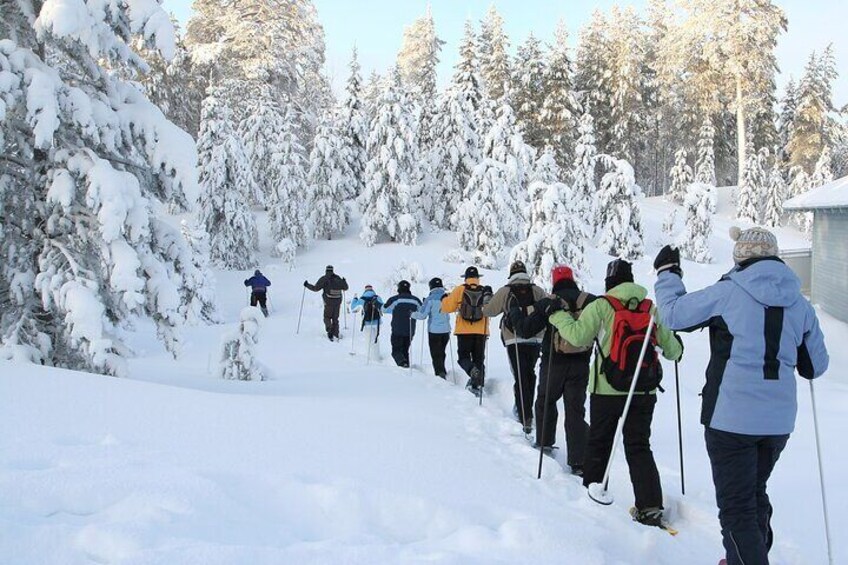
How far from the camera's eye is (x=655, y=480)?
4.51 metres

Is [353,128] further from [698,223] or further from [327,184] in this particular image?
[698,223]

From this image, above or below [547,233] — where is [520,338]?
below

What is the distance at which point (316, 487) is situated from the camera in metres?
3.74

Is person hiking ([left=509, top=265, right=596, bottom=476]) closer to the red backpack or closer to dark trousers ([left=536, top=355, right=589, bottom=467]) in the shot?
dark trousers ([left=536, top=355, right=589, bottom=467])

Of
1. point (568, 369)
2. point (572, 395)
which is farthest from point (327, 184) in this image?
point (572, 395)

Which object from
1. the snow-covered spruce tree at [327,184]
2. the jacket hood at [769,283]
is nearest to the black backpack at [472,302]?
the jacket hood at [769,283]

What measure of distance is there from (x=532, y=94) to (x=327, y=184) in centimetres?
1656

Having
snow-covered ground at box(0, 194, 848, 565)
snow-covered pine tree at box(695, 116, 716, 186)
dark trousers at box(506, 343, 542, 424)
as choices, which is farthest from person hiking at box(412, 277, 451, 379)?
snow-covered pine tree at box(695, 116, 716, 186)

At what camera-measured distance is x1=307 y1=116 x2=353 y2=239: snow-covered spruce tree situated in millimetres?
32094

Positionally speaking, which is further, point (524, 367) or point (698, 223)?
point (698, 223)

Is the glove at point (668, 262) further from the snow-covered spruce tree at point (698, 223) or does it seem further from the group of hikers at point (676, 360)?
the snow-covered spruce tree at point (698, 223)

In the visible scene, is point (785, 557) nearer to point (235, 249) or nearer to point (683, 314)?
point (683, 314)

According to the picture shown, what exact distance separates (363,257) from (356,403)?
77.0ft

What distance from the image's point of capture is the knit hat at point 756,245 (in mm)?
3383
